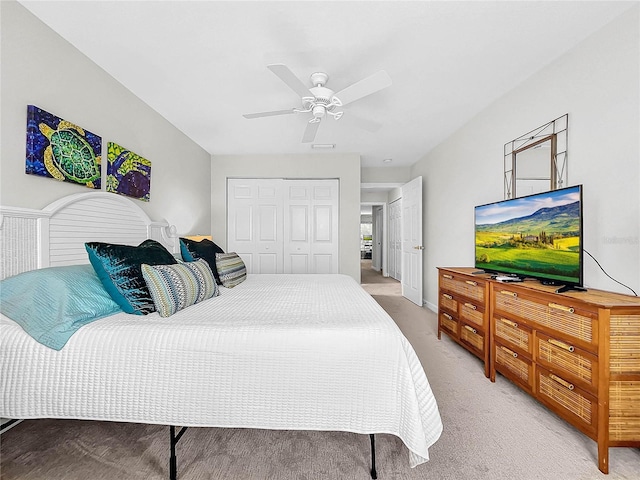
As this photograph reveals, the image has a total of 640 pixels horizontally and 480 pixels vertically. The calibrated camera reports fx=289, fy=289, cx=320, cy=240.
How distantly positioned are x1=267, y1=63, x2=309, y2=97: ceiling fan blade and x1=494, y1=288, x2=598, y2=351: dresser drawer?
2.11 m

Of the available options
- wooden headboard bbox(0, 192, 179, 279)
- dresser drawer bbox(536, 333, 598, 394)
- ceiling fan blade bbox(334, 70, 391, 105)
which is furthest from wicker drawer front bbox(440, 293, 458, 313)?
wooden headboard bbox(0, 192, 179, 279)

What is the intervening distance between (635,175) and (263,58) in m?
2.52

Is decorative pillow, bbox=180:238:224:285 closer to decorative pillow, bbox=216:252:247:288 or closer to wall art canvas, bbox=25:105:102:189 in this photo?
decorative pillow, bbox=216:252:247:288

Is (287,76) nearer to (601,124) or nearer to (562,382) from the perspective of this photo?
(601,124)

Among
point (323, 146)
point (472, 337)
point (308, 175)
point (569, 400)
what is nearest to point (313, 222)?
point (308, 175)

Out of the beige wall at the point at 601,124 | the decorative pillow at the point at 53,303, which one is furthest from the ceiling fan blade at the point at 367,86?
the decorative pillow at the point at 53,303

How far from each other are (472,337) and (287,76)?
8.65ft

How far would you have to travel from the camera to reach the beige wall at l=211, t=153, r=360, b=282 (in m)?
4.77

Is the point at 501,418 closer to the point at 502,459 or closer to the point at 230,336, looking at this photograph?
the point at 502,459

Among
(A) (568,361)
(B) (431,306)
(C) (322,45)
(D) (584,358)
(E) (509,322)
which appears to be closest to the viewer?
(D) (584,358)

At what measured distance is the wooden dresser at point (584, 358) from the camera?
143 cm

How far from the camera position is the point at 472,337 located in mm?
2623

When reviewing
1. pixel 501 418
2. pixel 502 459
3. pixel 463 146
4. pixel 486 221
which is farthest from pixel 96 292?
pixel 463 146

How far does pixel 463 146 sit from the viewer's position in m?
3.58
